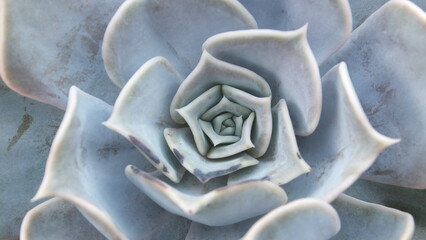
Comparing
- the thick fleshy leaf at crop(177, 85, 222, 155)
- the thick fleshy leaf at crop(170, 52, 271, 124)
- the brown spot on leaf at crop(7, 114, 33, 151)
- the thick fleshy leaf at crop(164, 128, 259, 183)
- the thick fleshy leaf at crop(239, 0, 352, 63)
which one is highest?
the thick fleshy leaf at crop(239, 0, 352, 63)

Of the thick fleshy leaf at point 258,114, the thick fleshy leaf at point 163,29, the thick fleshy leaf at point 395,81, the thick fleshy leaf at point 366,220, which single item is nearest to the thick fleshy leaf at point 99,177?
the thick fleshy leaf at point 163,29

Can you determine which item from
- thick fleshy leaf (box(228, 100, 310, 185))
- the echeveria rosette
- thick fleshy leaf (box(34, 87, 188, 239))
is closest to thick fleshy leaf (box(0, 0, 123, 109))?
the echeveria rosette

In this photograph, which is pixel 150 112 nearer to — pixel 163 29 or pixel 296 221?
pixel 163 29

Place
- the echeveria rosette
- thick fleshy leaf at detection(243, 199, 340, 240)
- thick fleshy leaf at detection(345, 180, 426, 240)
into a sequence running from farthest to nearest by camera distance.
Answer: thick fleshy leaf at detection(345, 180, 426, 240) < the echeveria rosette < thick fleshy leaf at detection(243, 199, 340, 240)

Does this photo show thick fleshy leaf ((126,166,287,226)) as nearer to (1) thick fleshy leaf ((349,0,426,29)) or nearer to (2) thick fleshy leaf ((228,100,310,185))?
(2) thick fleshy leaf ((228,100,310,185))

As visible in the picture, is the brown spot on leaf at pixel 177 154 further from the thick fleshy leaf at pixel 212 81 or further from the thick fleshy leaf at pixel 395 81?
the thick fleshy leaf at pixel 395 81
